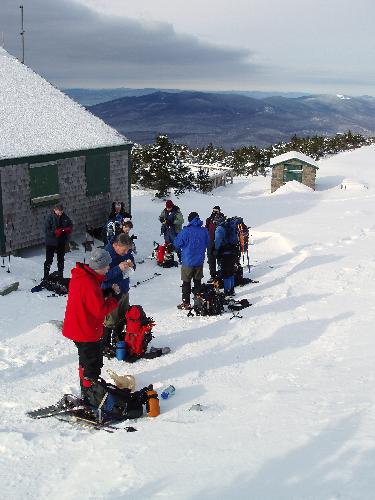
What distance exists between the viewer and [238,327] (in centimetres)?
870

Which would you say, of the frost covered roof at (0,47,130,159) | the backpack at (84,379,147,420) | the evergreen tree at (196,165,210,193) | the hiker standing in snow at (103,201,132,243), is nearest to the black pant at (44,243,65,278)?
the hiker standing in snow at (103,201,132,243)

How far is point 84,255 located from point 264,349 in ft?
25.4

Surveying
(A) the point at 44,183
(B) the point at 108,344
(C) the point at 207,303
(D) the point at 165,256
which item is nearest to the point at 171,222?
(D) the point at 165,256

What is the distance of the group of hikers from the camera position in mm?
5527

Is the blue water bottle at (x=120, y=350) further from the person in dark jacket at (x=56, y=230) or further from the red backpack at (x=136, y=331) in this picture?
the person in dark jacket at (x=56, y=230)

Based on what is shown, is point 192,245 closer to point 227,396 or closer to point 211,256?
point 211,256

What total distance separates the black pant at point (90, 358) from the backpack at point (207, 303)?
144 inches

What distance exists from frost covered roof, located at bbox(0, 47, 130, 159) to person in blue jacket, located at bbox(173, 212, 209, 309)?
5954 mm

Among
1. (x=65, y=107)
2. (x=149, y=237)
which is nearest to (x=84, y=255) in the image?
(x=149, y=237)

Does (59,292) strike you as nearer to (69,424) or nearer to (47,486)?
(69,424)

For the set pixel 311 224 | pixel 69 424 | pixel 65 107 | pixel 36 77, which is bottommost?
pixel 69 424

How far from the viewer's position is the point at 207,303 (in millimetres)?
9211

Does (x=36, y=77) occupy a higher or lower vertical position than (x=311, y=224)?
higher

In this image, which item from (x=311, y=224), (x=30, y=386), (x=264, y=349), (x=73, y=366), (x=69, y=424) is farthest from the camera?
(x=311, y=224)
